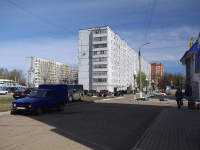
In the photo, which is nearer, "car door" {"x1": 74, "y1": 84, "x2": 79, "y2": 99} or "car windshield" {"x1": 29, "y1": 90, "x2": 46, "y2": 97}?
"car windshield" {"x1": 29, "y1": 90, "x2": 46, "y2": 97}

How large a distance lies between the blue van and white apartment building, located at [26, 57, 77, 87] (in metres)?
92.1

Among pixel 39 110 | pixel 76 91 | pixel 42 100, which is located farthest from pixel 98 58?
pixel 39 110

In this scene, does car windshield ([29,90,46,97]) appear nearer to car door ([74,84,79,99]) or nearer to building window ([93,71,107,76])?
car door ([74,84,79,99])

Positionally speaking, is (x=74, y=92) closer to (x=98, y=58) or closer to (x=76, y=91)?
(x=76, y=91)

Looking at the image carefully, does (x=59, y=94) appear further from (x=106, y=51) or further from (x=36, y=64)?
(x=36, y=64)

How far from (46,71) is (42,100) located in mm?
116176

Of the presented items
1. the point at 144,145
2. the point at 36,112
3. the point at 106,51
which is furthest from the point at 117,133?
the point at 106,51

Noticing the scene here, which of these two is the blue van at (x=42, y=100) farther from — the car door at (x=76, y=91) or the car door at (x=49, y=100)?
the car door at (x=76, y=91)

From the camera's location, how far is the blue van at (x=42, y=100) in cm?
1406

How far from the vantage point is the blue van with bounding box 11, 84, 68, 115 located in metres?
14.1

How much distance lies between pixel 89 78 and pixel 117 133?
78.5m

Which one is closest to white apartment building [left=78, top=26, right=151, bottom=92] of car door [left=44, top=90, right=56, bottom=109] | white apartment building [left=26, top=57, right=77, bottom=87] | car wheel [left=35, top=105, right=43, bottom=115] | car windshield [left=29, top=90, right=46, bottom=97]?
white apartment building [left=26, top=57, right=77, bottom=87]

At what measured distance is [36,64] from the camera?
124 meters

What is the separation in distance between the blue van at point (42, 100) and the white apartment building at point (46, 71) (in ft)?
302
